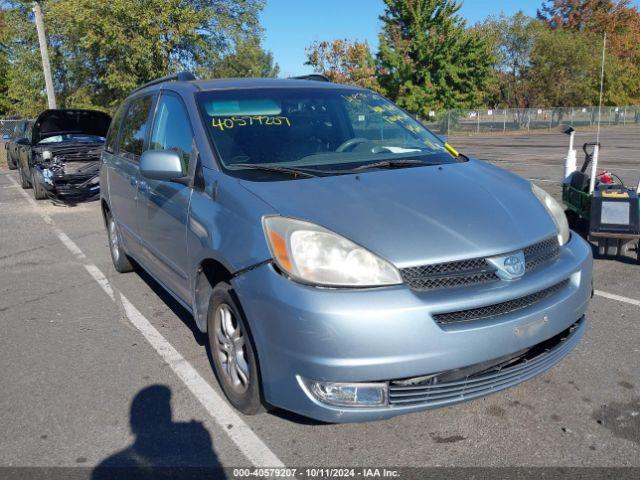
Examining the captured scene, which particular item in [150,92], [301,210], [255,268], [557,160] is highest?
[150,92]

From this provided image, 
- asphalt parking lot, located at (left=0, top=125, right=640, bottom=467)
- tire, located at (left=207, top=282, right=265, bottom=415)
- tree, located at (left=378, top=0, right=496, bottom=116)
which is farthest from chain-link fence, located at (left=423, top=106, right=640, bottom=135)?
tire, located at (left=207, top=282, right=265, bottom=415)

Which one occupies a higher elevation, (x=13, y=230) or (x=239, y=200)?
(x=239, y=200)

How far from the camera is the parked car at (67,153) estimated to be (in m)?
10.6

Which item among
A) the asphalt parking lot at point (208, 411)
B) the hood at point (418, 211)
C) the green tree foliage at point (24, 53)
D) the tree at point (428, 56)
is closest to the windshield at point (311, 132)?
the hood at point (418, 211)

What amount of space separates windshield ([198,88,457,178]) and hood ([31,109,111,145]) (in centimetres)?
892

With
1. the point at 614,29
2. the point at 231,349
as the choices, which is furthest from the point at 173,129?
the point at 614,29

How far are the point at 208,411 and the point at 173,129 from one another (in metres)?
1.91

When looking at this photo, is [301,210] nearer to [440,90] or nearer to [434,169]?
[434,169]

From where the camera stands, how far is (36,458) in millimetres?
2801

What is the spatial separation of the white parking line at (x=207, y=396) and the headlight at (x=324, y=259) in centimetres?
91

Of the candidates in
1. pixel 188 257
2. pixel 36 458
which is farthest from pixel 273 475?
pixel 188 257

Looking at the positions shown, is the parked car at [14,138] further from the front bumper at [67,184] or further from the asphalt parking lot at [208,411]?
the asphalt parking lot at [208,411]

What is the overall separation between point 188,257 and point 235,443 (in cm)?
114

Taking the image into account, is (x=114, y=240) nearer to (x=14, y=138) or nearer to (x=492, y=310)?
(x=492, y=310)
